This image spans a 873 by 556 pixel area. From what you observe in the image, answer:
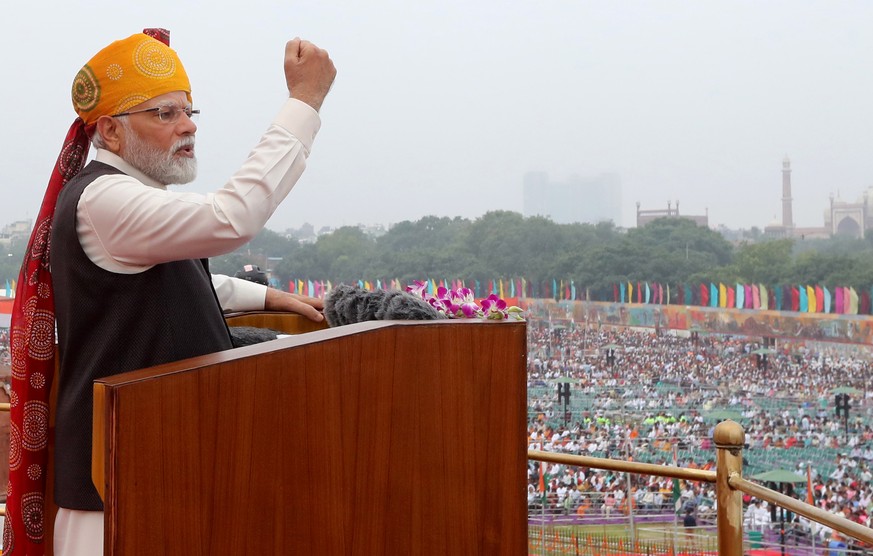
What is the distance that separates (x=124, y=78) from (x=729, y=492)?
122 centimetres

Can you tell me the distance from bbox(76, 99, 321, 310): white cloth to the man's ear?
3.8 inches

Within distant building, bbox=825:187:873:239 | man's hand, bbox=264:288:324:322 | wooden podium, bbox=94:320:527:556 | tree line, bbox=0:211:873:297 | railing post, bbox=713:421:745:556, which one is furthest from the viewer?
distant building, bbox=825:187:873:239

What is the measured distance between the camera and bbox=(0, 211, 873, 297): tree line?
101 feet

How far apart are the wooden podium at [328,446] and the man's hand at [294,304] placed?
0.42 metres

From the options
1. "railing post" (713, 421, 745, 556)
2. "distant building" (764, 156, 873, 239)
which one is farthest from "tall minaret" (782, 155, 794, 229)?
"railing post" (713, 421, 745, 556)

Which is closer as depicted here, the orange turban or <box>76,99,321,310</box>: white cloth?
<box>76,99,321,310</box>: white cloth

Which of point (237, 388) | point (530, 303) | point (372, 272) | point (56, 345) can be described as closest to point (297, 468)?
point (237, 388)

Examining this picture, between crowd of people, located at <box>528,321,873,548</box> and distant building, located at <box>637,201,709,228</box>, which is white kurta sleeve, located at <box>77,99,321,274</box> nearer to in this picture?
crowd of people, located at <box>528,321,873,548</box>

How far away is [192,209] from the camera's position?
95 cm

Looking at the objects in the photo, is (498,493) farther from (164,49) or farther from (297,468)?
(164,49)

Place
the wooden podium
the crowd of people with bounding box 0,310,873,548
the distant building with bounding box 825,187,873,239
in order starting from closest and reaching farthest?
the wooden podium → the crowd of people with bounding box 0,310,873,548 → the distant building with bounding box 825,187,873,239

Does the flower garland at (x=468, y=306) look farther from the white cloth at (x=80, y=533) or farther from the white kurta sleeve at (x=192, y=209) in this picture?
the white cloth at (x=80, y=533)

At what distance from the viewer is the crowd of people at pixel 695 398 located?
26328 millimetres

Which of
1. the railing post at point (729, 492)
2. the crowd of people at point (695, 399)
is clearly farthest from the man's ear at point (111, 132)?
the crowd of people at point (695, 399)
